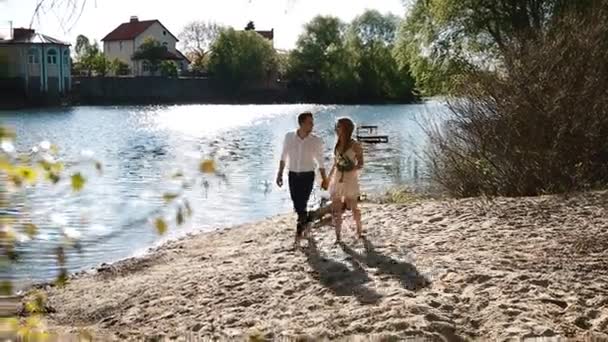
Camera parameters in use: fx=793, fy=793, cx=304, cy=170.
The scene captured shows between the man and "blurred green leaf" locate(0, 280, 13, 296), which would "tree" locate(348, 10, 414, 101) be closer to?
Answer: the man

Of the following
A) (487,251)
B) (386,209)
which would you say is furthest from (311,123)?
(386,209)

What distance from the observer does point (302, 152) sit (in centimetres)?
970

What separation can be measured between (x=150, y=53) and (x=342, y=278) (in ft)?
317

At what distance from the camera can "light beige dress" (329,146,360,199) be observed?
31.6 ft

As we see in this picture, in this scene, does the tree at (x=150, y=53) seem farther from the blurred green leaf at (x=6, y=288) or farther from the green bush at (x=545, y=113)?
the blurred green leaf at (x=6, y=288)

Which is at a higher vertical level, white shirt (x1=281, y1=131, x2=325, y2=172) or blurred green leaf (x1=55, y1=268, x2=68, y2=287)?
blurred green leaf (x1=55, y1=268, x2=68, y2=287)

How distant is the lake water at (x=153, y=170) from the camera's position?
1994 mm

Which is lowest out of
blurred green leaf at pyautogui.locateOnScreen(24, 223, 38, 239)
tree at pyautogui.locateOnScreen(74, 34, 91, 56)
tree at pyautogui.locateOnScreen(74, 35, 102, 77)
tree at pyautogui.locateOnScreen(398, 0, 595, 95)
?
blurred green leaf at pyautogui.locateOnScreen(24, 223, 38, 239)

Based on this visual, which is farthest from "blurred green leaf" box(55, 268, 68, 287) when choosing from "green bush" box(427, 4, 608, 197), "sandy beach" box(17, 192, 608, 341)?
"green bush" box(427, 4, 608, 197)

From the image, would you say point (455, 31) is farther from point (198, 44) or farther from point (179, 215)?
point (198, 44)

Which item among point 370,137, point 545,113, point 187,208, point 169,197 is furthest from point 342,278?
point 370,137

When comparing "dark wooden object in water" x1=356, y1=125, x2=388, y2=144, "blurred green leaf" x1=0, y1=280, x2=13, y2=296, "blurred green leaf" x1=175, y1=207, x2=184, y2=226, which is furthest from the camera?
"dark wooden object in water" x1=356, y1=125, x2=388, y2=144

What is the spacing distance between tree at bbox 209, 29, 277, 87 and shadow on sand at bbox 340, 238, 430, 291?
81.6 meters

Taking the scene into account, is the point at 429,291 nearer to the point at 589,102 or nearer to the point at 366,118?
the point at 589,102
